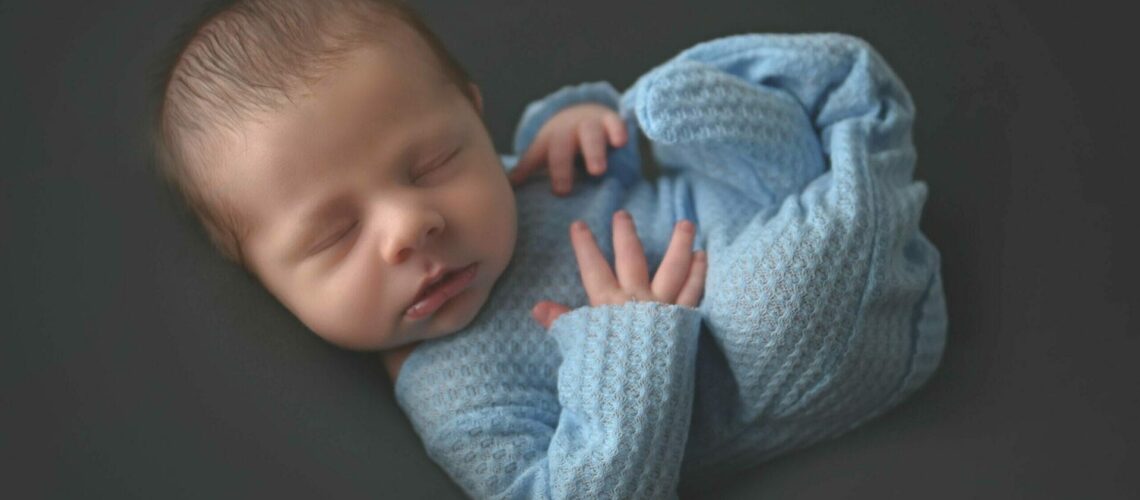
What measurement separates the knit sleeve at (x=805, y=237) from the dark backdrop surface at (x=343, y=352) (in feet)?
0.18

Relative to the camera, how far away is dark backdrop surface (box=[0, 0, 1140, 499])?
34.2 inches

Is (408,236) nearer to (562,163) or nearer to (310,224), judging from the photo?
(310,224)

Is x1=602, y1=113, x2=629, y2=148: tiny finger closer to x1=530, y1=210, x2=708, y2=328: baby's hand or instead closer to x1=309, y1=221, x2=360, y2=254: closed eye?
x1=530, y1=210, x2=708, y2=328: baby's hand

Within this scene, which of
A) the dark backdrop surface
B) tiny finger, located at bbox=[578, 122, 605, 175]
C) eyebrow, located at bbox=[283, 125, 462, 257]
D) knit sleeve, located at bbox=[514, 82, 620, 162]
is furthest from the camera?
knit sleeve, located at bbox=[514, 82, 620, 162]

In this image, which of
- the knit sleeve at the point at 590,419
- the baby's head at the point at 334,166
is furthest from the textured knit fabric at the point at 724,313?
the baby's head at the point at 334,166

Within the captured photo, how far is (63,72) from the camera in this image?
1005 millimetres

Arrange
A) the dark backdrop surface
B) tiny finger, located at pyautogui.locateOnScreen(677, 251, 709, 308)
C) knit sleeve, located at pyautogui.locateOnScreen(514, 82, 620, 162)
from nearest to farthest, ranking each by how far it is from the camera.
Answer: the dark backdrop surface < tiny finger, located at pyautogui.locateOnScreen(677, 251, 709, 308) < knit sleeve, located at pyautogui.locateOnScreen(514, 82, 620, 162)

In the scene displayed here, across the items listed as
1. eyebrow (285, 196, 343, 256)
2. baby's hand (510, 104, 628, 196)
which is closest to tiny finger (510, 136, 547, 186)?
baby's hand (510, 104, 628, 196)

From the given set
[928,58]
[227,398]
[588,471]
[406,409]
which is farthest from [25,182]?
[928,58]

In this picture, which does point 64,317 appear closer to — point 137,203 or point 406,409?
point 137,203

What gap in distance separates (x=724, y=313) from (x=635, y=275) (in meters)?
0.12

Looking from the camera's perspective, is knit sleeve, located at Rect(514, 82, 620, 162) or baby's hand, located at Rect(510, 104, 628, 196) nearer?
baby's hand, located at Rect(510, 104, 628, 196)

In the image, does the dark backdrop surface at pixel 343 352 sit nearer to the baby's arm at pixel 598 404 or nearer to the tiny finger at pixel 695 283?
the baby's arm at pixel 598 404

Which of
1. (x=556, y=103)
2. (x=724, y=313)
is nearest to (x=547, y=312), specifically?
(x=724, y=313)
